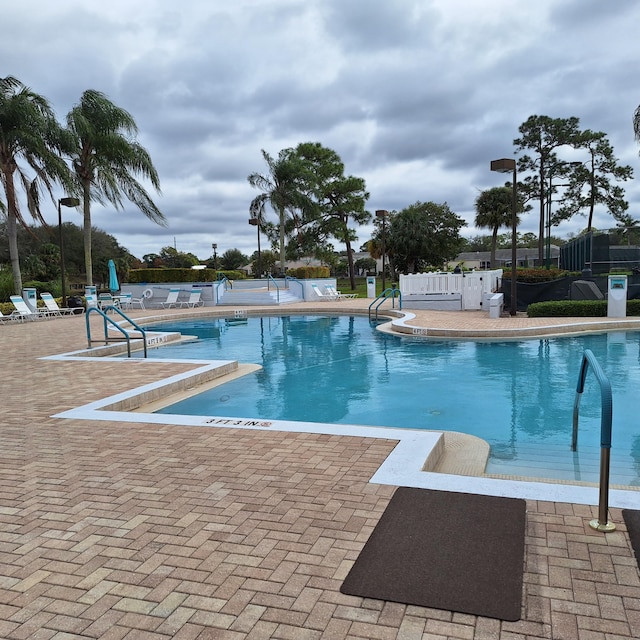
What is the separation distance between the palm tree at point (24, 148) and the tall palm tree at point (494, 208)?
27606 millimetres

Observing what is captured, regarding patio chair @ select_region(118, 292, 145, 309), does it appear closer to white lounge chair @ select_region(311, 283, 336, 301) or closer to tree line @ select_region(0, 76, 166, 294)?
tree line @ select_region(0, 76, 166, 294)

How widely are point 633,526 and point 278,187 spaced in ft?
102

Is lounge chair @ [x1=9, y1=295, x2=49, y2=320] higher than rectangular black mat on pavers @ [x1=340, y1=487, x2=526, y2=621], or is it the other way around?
A: lounge chair @ [x1=9, y1=295, x2=49, y2=320]

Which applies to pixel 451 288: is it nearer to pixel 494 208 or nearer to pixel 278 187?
pixel 278 187

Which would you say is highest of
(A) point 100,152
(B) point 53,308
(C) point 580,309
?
(A) point 100,152

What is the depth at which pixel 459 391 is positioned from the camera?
7.69 m

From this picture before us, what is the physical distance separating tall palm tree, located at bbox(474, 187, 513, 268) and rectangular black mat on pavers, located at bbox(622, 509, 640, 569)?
3596 centimetres

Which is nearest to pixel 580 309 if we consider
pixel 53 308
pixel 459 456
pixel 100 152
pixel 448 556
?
pixel 459 456

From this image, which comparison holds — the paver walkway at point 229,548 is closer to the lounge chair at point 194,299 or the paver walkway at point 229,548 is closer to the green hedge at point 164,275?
the lounge chair at point 194,299

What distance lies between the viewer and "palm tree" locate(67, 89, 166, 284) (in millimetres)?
22031

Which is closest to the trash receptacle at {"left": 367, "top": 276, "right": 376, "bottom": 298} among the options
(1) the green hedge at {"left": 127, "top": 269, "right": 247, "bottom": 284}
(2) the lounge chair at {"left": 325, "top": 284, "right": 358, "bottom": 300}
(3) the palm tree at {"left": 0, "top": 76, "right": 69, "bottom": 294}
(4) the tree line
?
(2) the lounge chair at {"left": 325, "top": 284, "right": 358, "bottom": 300}

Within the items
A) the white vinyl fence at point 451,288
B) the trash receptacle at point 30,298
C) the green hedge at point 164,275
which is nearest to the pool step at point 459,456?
the white vinyl fence at point 451,288

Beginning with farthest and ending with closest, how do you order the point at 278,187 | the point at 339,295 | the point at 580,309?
the point at 278,187 < the point at 339,295 < the point at 580,309

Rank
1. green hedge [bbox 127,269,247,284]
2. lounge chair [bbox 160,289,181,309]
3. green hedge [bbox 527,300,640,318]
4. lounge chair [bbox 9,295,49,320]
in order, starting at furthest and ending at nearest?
green hedge [bbox 127,269,247,284] → lounge chair [bbox 160,289,181,309] → lounge chair [bbox 9,295,49,320] → green hedge [bbox 527,300,640,318]
